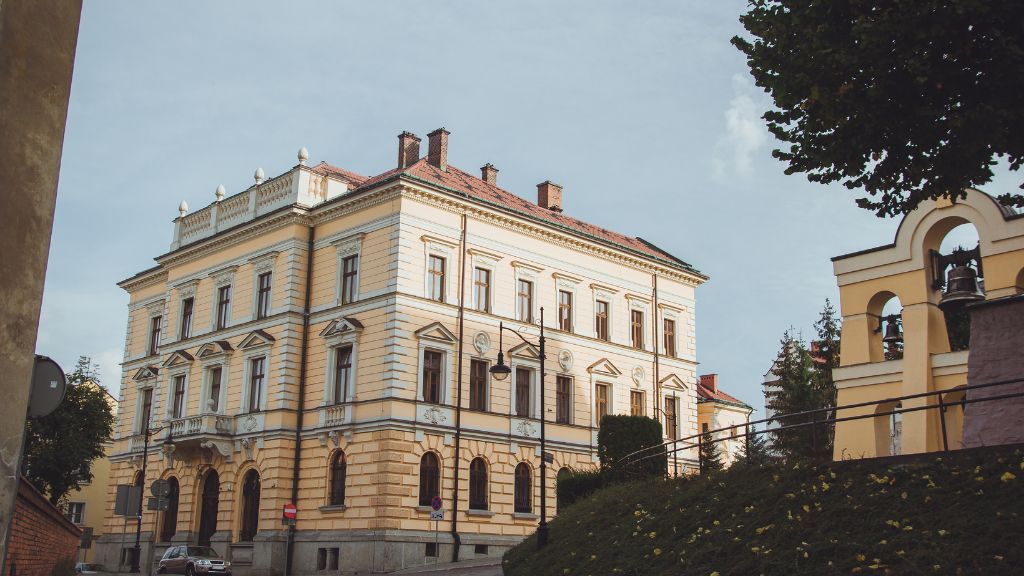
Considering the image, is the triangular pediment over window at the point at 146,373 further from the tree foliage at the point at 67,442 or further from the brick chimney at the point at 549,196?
the brick chimney at the point at 549,196

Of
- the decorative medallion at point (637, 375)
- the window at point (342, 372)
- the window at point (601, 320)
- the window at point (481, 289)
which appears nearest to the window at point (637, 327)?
the decorative medallion at point (637, 375)

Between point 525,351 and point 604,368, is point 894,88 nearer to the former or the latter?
point 525,351

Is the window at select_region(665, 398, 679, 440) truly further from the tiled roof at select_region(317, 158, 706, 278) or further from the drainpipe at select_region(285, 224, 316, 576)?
the drainpipe at select_region(285, 224, 316, 576)

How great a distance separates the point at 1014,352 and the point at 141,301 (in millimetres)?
50552

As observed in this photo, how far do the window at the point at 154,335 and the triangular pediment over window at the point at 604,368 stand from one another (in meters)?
24.4

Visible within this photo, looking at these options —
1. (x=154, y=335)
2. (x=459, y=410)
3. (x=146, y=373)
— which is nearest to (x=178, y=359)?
(x=146, y=373)

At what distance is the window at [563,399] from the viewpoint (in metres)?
45.5

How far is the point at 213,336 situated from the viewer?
156 ft

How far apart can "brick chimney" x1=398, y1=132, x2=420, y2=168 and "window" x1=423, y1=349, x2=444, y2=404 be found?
11.2 metres

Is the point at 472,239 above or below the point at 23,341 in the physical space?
above

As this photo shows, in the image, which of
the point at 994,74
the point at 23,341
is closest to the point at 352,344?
the point at 994,74

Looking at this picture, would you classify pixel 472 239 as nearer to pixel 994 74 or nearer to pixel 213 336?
pixel 213 336

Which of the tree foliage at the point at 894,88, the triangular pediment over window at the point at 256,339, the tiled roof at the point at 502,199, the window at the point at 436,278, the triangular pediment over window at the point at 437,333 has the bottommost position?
the tree foliage at the point at 894,88

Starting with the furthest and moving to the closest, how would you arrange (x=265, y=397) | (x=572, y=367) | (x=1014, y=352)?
(x=572, y=367), (x=265, y=397), (x=1014, y=352)
